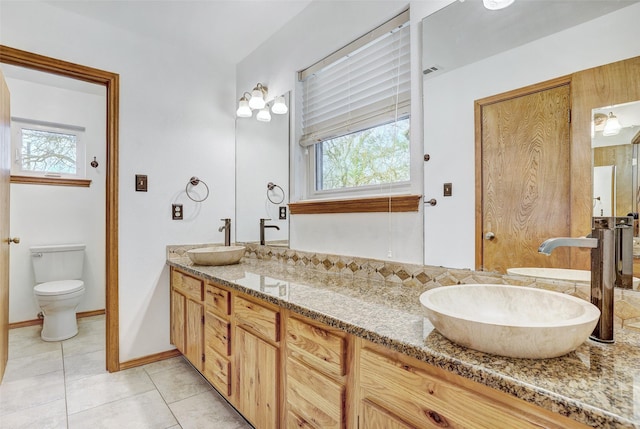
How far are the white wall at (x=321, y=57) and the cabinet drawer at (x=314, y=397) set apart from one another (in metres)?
0.67

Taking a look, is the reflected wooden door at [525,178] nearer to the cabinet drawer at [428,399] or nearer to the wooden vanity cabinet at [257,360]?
the cabinet drawer at [428,399]

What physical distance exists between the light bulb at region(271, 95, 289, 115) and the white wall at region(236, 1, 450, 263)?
0.07 metres

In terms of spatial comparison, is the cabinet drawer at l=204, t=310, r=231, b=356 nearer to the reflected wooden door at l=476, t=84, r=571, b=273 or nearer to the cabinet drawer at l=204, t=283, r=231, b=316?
the cabinet drawer at l=204, t=283, r=231, b=316

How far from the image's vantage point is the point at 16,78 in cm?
298

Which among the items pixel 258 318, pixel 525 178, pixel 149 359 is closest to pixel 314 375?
pixel 258 318

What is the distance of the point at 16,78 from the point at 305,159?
302 cm

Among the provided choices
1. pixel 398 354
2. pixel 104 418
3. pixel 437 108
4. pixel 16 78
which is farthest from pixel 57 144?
pixel 398 354

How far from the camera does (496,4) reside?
3.89 feet

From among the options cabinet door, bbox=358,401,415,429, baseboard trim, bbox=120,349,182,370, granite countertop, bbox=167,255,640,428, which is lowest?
baseboard trim, bbox=120,349,182,370

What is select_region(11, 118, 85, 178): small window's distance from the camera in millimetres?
3100

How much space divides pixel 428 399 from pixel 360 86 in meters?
1.55

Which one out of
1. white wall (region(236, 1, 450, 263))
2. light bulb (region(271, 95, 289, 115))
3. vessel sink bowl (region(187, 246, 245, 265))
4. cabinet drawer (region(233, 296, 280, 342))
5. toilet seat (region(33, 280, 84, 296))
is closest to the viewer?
cabinet drawer (region(233, 296, 280, 342))

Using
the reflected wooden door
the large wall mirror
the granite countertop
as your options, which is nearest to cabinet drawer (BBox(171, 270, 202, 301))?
the large wall mirror

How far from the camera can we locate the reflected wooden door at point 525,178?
1.05m
